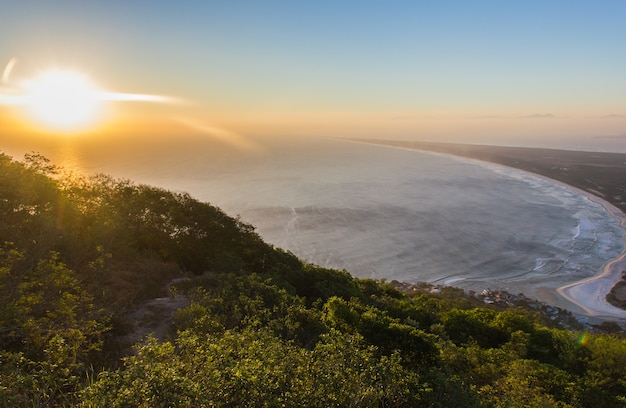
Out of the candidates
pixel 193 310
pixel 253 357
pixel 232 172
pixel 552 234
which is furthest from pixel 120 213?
pixel 232 172

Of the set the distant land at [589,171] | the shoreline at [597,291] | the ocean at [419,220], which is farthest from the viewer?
the distant land at [589,171]

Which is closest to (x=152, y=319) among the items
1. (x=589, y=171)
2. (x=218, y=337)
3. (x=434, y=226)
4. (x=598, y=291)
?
(x=218, y=337)

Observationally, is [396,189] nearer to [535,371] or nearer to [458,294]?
[458,294]

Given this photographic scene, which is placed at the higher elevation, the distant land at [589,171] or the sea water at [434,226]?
the distant land at [589,171]

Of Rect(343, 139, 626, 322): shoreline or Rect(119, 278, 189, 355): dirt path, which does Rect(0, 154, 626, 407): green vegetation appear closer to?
Rect(119, 278, 189, 355): dirt path

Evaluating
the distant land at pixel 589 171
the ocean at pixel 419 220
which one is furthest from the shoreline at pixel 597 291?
the distant land at pixel 589 171

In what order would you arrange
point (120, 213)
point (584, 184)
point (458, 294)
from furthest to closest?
point (584, 184)
point (458, 294)
point (120, 213)

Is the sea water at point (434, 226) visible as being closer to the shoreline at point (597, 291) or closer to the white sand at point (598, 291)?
the shoreline at point (597, 291)
